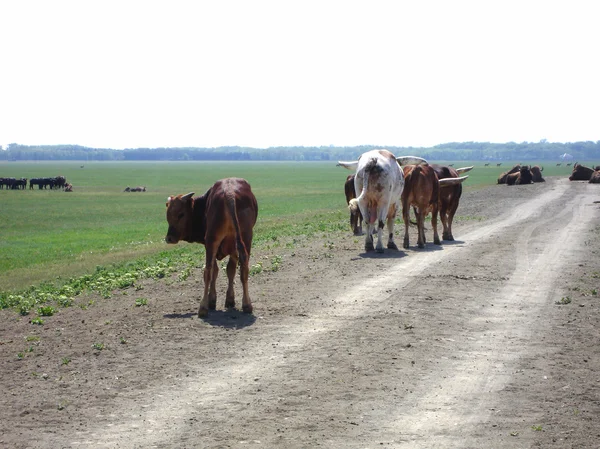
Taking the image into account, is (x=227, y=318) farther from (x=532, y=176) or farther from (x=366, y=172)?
(x=532, y=176)

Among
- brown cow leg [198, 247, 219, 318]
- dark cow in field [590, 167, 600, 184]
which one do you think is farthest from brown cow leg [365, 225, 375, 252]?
dark cow in field [590, 167, 600, 184]

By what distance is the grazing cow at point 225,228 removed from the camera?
469 inches

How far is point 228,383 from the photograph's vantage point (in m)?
8.76

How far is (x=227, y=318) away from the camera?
11844 millimetres

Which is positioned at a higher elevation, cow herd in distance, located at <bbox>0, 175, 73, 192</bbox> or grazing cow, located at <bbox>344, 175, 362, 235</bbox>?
grazing cow, located at <bbox>344, 175, 362, 235</bbox>

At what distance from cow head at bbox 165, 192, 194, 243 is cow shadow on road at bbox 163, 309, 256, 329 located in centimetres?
127

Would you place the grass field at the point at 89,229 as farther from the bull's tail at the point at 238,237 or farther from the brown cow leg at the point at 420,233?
the bull's tail at the point at 238,237

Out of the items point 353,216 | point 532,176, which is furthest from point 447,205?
point 532,176

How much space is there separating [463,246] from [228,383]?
1220 cm

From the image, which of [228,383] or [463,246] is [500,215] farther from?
[228,383]

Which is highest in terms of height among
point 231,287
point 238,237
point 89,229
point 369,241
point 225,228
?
point 225,228

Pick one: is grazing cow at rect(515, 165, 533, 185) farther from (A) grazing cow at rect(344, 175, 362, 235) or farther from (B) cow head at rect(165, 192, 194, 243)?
(B) cow head at rect(165, 192, 194, 243)

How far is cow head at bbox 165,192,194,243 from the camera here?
12.8 metres

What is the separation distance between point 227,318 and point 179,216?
1.96 m
